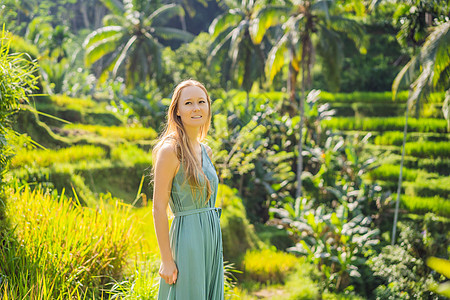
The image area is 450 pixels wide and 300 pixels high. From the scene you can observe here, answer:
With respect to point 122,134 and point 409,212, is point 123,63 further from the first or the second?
point 409,212

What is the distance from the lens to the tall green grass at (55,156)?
740 centimetres

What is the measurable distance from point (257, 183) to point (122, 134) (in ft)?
14.1

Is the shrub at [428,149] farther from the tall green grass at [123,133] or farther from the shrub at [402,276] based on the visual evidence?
the tall green grass at [123,133]

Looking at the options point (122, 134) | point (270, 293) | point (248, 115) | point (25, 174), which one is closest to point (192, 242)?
point (25, 174)

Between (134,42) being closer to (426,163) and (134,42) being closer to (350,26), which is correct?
(350,26)

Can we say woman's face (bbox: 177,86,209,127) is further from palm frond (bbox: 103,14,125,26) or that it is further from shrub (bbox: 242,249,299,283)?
palm frond (bbox: 103,14,125,26)

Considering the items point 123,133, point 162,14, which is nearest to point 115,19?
point 162,14

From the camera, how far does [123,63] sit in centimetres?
2072

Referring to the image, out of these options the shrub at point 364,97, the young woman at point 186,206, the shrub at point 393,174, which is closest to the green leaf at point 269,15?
the shrub at point 393,174

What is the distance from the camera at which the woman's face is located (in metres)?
2.68

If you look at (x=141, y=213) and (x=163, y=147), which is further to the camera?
(x=141, y=213)

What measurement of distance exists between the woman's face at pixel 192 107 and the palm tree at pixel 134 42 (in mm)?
18080

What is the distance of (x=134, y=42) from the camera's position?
822 inches

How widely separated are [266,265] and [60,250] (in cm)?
687
